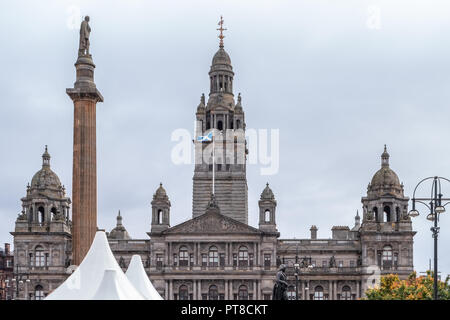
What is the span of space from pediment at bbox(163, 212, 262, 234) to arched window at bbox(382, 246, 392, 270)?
15.4 meters

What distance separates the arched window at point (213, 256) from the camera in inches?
Answer: 4542

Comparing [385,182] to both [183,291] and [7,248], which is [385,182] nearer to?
[183,291]

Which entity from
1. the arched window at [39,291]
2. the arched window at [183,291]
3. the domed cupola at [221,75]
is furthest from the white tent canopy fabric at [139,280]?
the domed cupola at [221,75]

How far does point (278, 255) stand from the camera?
116125 mm

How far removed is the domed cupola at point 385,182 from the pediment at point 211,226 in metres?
15.2

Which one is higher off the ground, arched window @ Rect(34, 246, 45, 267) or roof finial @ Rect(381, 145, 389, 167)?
roof finial @ Rect(381, 145, 389, 167)

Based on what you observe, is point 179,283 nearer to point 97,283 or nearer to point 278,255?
point 278,255

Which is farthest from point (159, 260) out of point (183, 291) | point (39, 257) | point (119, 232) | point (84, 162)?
point (84, 162)

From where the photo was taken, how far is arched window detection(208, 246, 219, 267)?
379 ft

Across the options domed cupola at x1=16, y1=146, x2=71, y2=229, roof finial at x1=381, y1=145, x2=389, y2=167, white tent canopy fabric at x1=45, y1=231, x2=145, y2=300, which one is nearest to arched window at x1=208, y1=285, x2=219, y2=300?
domed cupola at x1=16, y1=146, x2=71, y2=229

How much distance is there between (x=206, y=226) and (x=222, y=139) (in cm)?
1580

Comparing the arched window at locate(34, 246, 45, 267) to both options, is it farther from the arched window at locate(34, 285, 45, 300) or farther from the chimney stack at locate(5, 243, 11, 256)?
the chimney stack at locate(5, 243, 11, 256)

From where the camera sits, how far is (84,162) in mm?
55562
